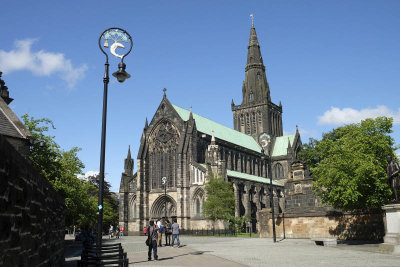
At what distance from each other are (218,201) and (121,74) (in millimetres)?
34664

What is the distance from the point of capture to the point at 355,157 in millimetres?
22641

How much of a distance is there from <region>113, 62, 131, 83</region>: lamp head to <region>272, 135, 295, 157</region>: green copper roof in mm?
68936

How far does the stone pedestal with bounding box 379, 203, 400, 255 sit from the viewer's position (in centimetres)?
1628

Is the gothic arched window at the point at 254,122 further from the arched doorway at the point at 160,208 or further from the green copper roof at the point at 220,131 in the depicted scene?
the arched doorway at the point at 160,208

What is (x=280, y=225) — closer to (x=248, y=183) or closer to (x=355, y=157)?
(x=355, y=157)

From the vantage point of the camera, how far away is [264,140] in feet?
260

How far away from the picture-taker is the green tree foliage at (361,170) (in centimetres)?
2191

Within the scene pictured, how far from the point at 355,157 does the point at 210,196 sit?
25020mm

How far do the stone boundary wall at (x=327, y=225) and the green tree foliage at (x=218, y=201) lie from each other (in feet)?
41.3

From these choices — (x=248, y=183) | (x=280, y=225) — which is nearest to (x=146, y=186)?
(x=248, y=183)

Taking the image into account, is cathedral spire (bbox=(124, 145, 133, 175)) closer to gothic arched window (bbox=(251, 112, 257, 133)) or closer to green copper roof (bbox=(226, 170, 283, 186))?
green copper roof (bbox=(226, 170, 283, 186))

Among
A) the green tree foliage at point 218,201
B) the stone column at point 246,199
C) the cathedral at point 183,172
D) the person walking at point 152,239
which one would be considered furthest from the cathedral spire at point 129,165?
the person walking at point 152,239

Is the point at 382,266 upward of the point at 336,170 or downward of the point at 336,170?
downward

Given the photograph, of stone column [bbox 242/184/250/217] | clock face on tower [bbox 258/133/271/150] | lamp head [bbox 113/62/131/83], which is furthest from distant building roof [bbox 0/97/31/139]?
clock face on tower [bbox 258/133/271/150]
